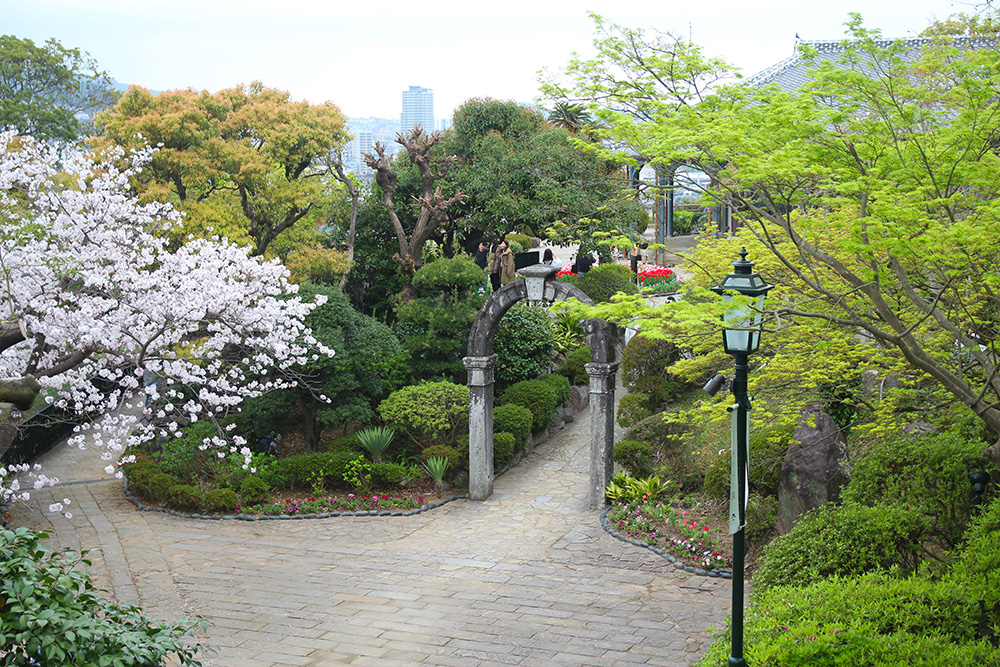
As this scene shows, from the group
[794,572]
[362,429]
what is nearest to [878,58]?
[794,572]

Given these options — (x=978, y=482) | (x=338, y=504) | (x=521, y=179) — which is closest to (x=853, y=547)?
(x=978, y=482)

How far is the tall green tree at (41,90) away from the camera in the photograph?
1265 inches

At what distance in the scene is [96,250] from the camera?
42.8 feet

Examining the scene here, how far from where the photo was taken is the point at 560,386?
19828mm

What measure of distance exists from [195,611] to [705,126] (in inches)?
337

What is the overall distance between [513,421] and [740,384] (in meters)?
9.92

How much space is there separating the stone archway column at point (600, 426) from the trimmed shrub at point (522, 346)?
4223 millimetres

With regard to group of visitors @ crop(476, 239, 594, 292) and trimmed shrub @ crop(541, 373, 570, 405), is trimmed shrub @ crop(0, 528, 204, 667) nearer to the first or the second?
trimmed shrub @ crop(541, 373, 570, 405)

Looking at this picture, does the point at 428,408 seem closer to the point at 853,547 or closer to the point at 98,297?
the point at 98,297

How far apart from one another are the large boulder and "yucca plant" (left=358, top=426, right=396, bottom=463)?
749 centimetres

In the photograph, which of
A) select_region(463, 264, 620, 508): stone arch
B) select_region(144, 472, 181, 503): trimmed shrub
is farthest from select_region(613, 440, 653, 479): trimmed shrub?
select_region(144, 472, 181, 503): trimmed shrub

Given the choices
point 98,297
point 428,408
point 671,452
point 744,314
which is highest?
point 98,297

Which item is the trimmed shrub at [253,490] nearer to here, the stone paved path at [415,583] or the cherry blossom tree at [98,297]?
the stone paved path at [415,583]

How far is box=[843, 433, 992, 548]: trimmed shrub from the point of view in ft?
31.0
